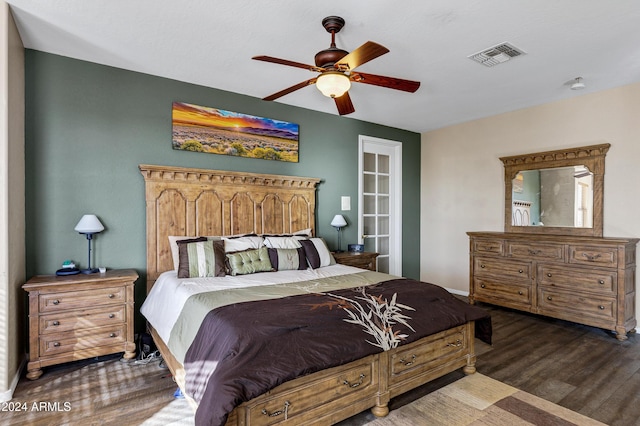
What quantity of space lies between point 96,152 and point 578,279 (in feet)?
17.1

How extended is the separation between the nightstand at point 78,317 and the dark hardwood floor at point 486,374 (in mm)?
160

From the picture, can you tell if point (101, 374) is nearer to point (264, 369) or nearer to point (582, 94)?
point (264, 369)

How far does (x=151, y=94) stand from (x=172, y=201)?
113cm

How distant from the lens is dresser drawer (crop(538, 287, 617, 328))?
11.8 ft

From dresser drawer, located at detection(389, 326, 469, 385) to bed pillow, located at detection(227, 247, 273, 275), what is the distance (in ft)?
5.06

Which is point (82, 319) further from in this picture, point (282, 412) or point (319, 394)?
point (319, 394)

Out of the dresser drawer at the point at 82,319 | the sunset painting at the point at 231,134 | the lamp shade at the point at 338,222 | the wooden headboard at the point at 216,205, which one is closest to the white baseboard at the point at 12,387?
the dresser drawer at the point at 82,319

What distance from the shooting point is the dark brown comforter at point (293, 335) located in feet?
5.49

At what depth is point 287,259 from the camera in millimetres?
3510

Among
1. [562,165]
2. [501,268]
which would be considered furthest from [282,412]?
[562,165]

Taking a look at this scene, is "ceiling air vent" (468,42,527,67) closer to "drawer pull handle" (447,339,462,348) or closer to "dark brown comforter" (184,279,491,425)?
"dark brown comforter" (184,279,491,425)

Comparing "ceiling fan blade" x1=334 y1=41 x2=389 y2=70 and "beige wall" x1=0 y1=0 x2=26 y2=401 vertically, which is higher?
"ceiling fan blade" x1=334 y1=41 x2=389 y2=70

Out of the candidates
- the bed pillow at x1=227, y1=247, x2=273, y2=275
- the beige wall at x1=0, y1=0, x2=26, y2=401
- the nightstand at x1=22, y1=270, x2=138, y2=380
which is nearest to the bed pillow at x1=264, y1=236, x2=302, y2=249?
the bed pillow at x1=227, y1=247, x2=273, y2=275

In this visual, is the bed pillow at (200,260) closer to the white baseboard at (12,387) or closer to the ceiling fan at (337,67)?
the white baseboard at (12,387)
